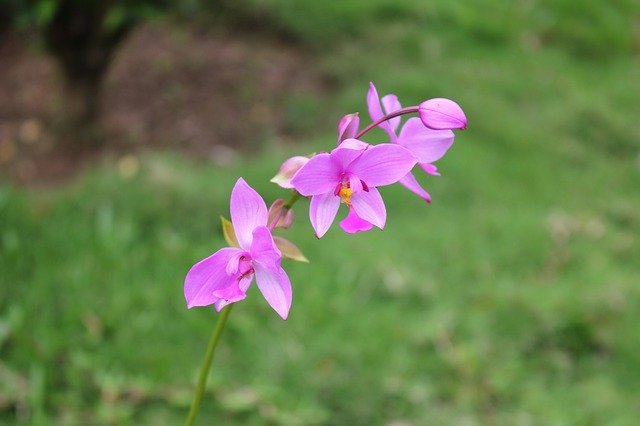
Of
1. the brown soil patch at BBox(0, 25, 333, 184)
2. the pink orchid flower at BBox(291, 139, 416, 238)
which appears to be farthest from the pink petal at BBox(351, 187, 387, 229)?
the brown soil patch at BBox(0, 25, 333, 184)

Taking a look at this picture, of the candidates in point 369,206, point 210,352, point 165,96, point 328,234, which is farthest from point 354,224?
point 165,96

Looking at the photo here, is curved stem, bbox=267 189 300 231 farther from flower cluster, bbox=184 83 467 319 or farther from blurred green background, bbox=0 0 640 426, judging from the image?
blurred green background, bbox=0 0 640 426

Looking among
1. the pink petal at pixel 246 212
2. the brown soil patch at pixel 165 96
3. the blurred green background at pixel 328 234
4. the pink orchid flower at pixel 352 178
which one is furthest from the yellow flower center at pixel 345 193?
the brown soil patch at pixel 165 96

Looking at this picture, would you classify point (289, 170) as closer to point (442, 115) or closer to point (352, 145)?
point (352, 145)

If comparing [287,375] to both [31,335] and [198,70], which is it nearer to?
[31,335]

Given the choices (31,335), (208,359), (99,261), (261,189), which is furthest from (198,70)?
(208,359)
